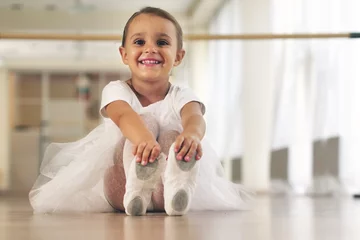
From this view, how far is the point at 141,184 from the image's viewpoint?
62.2 inches

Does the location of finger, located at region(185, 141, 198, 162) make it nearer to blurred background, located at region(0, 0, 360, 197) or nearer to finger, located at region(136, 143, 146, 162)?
finger, located at region(136, 143, 146, 162)

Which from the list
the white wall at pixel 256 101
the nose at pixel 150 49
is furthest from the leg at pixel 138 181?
the white wall at pixel 256 101

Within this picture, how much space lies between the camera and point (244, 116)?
604 cm

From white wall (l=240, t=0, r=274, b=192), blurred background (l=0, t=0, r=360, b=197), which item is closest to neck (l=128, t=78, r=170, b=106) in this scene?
blurred background (l=0, t=0, r=360, b=197)

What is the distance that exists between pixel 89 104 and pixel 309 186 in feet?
24.7

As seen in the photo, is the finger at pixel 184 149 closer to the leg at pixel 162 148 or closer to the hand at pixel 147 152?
the hand at pixel 147 152

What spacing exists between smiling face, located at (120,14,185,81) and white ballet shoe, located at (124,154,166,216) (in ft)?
1.07

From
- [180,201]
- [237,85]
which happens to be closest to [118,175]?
[180,201]

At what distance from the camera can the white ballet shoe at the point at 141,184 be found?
1556 millimetres

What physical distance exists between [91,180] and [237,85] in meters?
4.48

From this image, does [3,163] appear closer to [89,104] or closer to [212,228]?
[89,104]

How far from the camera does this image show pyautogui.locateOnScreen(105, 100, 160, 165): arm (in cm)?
154

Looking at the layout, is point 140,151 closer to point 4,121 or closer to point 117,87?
point 117,87

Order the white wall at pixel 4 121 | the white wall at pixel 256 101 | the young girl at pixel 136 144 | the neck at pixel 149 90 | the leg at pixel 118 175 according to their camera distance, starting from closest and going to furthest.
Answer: the young girl at pixel 136 144 < the leg at pixel 118 175 < the neck at pixel 149 90 < the white wall at pixel 256 101 < the white wall at pixel 4 121
